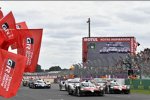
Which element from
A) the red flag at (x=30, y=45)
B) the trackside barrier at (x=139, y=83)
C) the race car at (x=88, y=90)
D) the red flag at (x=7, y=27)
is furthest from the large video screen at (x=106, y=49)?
the red flag at (x=7, y=27)

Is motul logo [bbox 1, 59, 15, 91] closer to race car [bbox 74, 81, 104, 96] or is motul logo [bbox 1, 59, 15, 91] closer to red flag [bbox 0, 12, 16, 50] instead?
red flag [bbox 0, 12, 16, 50]

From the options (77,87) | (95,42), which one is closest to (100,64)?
(77,87)

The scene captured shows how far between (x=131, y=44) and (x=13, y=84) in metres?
74.1

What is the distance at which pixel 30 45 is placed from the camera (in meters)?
7.75

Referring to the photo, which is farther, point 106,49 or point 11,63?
point 106,49

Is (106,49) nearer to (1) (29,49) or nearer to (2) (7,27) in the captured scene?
(1) (29,49)

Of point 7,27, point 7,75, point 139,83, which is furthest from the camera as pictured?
point 139,83

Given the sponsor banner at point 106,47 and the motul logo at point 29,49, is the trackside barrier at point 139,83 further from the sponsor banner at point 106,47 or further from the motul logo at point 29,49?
the sponsor banner at point 106,47

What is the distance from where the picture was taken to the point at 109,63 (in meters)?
48.8

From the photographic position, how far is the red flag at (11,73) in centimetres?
677

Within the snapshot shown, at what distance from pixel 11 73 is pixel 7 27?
773mm

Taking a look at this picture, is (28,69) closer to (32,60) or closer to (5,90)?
(32,60)

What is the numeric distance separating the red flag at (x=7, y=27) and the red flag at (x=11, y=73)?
0.31m

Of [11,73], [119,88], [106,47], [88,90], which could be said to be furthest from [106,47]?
[11,73]
